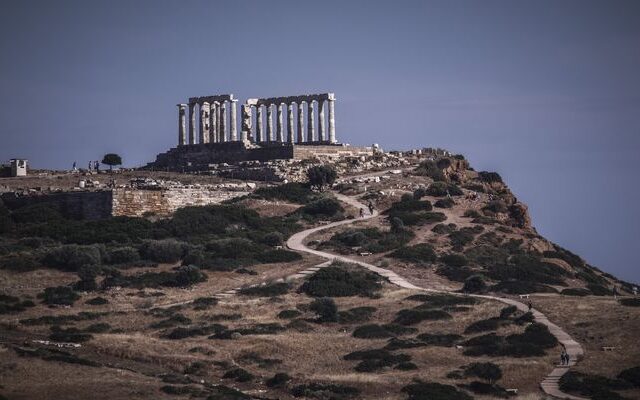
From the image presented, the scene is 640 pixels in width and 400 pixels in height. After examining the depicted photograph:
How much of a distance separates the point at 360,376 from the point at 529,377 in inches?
283

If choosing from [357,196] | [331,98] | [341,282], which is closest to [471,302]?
[341,282]

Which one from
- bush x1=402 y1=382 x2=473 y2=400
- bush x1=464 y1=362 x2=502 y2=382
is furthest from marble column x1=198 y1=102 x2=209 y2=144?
bush x1=402 y1=382 x2=473 y2=400

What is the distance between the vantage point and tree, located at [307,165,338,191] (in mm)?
94375

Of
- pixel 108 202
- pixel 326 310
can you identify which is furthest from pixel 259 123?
pixel 326 310

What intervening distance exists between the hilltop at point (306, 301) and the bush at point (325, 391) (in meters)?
0.09

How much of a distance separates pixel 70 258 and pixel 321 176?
98.6ft

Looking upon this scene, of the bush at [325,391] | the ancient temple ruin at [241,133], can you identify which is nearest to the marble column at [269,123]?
the ancient temple ruin at [241,133]

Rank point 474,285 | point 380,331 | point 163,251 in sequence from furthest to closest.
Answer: point 163,251
point 474,285
point 380,331

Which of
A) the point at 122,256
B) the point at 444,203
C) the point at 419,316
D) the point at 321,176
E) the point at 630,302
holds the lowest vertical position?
the point at 419,316

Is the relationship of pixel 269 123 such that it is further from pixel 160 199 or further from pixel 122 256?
pixel 122 256

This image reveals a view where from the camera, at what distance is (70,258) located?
68688 millimetres

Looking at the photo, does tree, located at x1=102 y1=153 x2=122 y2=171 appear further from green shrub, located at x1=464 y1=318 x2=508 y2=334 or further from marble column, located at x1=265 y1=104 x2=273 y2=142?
green shrub, located at x1=464 y1=318 x2=508 y2=334

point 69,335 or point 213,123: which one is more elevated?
point 213,123

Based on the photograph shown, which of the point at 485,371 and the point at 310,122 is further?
the point at 310,122
